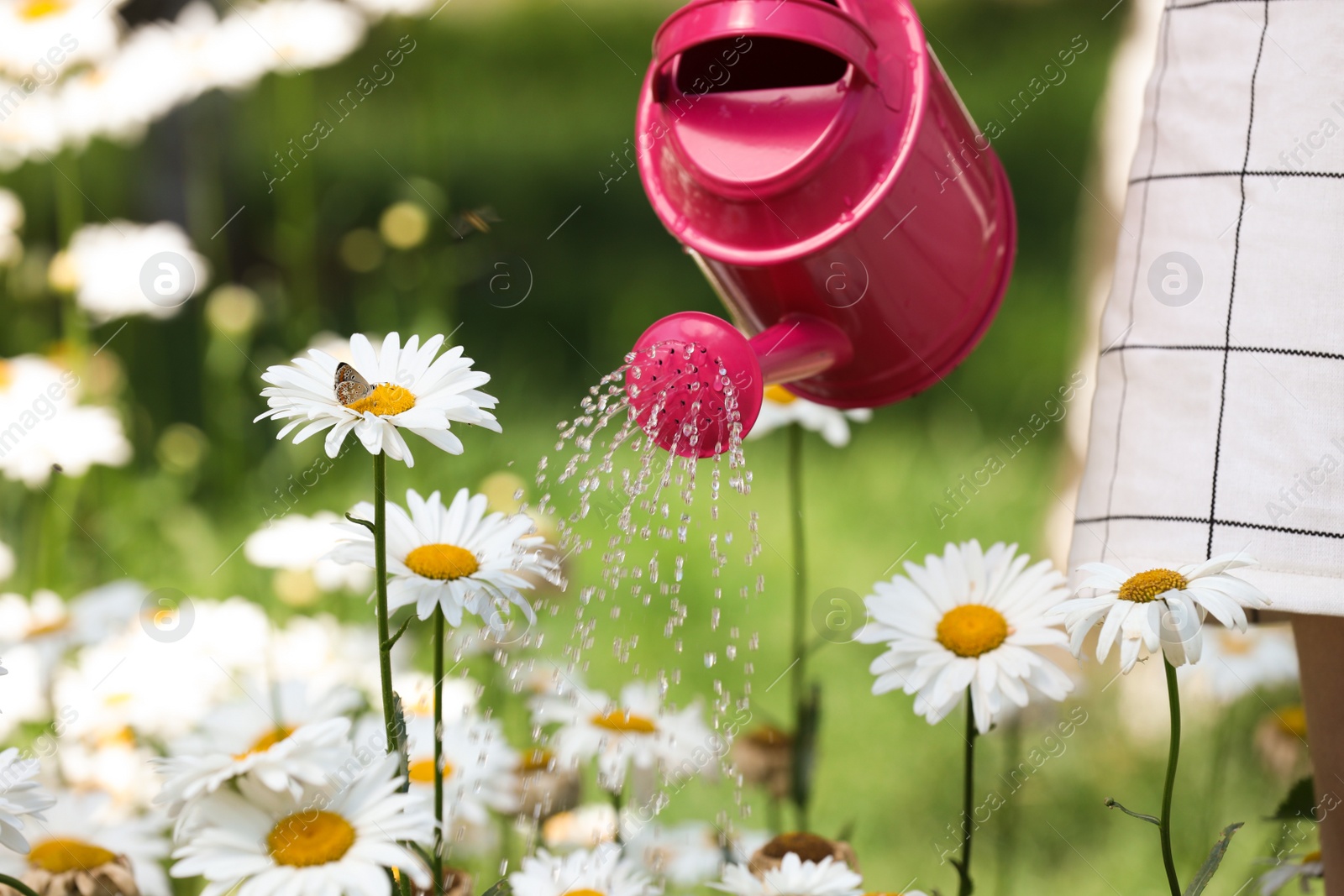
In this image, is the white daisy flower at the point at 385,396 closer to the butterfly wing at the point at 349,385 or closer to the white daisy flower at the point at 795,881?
the butterfly wing at the point at 349,385

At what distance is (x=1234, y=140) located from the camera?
61cm

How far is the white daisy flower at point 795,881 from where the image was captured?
496 mm

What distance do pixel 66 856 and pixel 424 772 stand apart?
0.17m

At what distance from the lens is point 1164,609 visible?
464 mm

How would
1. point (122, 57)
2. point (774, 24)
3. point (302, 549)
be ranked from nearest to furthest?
1. point (774, 24)
2. point (302, 549)
3. point (122, 57)

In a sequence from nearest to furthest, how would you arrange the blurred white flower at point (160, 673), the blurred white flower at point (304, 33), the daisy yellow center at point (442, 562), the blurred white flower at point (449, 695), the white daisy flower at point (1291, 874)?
the daisy yellow center at point (442, 562)
the white daisy flower at point (1291, 874)
the blurred white flower at point (449, 695)
the blurred white flower at point (160, 673)
the blurred white flower at point (304, 33)

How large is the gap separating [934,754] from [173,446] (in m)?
0.92

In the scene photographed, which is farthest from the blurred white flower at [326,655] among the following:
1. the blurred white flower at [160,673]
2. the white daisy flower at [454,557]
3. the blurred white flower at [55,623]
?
the white daisy flower at [454,557]

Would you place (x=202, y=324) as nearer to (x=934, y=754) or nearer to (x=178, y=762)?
(x=934, y=754)

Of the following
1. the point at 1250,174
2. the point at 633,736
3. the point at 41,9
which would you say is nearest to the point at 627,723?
the point at 633,736

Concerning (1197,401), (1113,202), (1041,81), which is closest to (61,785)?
(1197,401)

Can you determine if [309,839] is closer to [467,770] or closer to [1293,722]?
[467,770]

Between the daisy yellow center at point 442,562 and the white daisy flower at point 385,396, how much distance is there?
5 cm

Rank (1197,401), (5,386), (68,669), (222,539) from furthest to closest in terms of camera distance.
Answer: (222,539), (5,386), (68,669), (1197,401)
